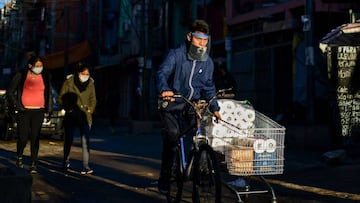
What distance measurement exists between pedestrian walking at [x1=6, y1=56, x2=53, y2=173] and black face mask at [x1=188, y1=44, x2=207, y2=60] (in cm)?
355

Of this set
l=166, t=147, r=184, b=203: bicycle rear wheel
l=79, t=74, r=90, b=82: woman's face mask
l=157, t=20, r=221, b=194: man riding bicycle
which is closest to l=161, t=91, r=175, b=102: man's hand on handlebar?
l=157, t=20, r=221, b=194: man riding bicycle

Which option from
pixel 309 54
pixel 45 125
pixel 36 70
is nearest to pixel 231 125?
pixel 36 70

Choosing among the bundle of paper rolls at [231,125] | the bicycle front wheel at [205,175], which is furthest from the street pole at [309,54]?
the bicycle front wheel at [205,175]

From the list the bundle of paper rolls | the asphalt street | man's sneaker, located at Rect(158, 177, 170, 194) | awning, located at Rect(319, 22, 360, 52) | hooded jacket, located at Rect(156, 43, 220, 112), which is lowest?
the asphalt street

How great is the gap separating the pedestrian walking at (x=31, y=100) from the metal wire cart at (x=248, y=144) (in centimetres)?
363

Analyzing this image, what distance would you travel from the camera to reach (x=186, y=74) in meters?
5.81

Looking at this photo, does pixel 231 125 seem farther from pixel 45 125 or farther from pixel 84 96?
pixel 45 125

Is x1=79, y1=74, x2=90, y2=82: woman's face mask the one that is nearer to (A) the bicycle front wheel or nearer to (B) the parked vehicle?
(A) the bicycle front wheel

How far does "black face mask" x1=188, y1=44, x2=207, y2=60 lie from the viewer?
18.7ft

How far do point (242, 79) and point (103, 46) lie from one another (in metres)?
16.5

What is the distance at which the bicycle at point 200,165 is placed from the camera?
5.02m

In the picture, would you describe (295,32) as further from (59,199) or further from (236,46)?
(59,199)

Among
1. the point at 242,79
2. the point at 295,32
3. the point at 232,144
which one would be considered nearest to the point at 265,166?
the point at 232,144

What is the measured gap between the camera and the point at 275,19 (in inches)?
672
